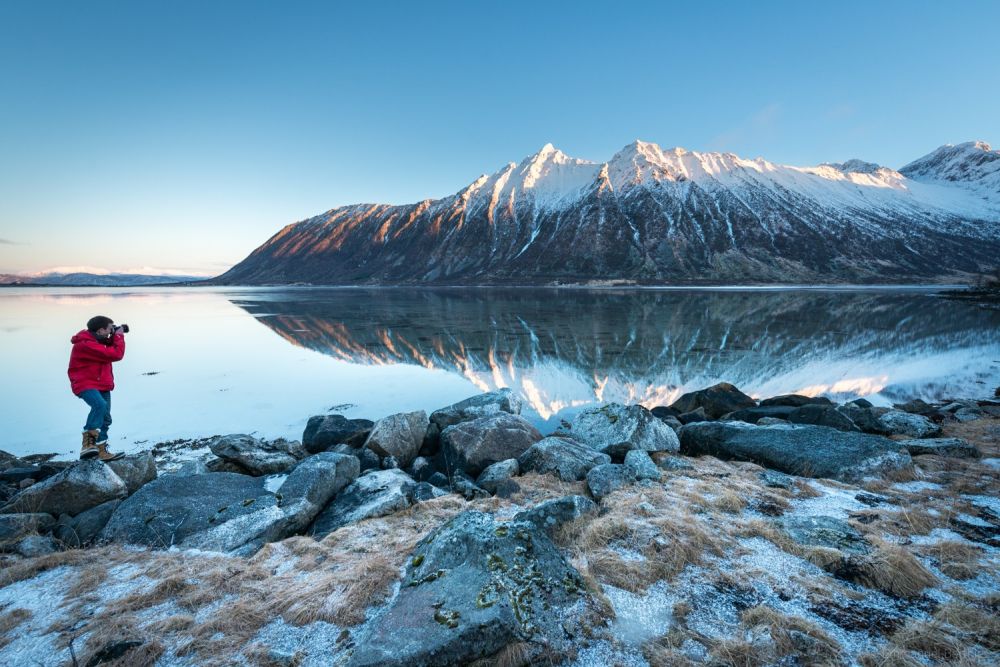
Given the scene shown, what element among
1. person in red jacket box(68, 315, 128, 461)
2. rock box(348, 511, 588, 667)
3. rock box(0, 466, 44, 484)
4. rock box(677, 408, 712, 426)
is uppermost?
person in red jacket box(68, 315, 128, 461)

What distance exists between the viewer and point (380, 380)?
2016cm

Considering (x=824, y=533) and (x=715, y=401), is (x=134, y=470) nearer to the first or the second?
(x=824, y=533)

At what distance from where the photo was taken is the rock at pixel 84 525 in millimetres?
6723

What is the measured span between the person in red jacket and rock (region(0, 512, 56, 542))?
347 cm

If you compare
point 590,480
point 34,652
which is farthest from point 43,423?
point 590,480

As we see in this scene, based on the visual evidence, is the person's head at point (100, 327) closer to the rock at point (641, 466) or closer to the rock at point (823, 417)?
the rock at point (641, 466)

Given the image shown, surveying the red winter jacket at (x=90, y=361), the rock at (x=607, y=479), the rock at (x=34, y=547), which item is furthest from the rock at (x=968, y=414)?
the red winter jacket at (x=90, y=361)

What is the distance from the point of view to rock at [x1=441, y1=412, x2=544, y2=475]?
33.2ft

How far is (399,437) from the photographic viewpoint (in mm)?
11406

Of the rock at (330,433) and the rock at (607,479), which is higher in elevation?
the rock at (607,479)

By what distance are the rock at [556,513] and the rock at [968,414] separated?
14.4m

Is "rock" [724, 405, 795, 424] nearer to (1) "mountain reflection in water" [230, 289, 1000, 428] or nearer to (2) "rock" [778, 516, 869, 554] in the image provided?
(1) "mountain reflection in water" [230, 289, 1000, 428]

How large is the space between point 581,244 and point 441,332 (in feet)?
546

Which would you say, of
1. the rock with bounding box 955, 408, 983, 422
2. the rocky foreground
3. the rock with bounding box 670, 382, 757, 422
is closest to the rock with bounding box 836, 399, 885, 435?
the rocky foreground
